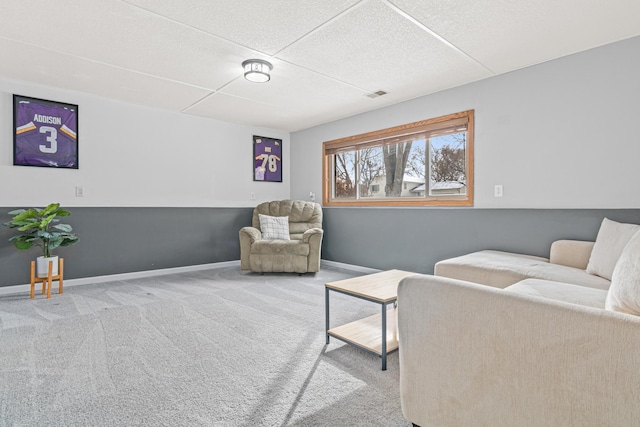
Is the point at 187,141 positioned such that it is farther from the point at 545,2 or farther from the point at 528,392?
the point at 528,392

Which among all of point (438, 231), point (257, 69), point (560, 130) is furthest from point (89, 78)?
point (560, 130)

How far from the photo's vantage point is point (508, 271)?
2418mm

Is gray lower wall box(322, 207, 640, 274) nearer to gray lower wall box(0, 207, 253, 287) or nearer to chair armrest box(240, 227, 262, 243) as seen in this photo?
chair armrest box(240, 227, 262, 243)

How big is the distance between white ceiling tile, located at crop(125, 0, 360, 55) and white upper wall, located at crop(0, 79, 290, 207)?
2.42m

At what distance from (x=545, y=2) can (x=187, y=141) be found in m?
4.36

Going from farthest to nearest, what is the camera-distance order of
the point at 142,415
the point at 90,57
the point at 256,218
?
the point at 256,218, the point at 90,57, the point at 142,415

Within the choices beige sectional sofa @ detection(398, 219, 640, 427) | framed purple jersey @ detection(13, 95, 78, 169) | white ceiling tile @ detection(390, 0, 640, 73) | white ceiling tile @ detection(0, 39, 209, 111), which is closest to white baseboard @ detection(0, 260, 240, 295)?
framed purple jersey @ detection(13, 95, 78, 169)

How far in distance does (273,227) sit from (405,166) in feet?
6.92

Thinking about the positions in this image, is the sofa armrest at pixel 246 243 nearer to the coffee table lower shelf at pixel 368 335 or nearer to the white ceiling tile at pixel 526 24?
the coffee table lower shelf at pixel 368 335

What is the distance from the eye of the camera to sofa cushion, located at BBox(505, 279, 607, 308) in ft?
5.37

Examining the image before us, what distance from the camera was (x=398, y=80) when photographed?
3.45m

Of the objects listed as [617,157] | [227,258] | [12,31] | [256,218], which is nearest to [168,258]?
[227,258]

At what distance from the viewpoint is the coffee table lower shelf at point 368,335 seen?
202 centimetres

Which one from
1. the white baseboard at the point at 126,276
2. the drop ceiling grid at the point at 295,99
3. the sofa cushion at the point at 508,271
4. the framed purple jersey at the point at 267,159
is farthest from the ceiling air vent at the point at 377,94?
the white baseboard at the point at 126,276
